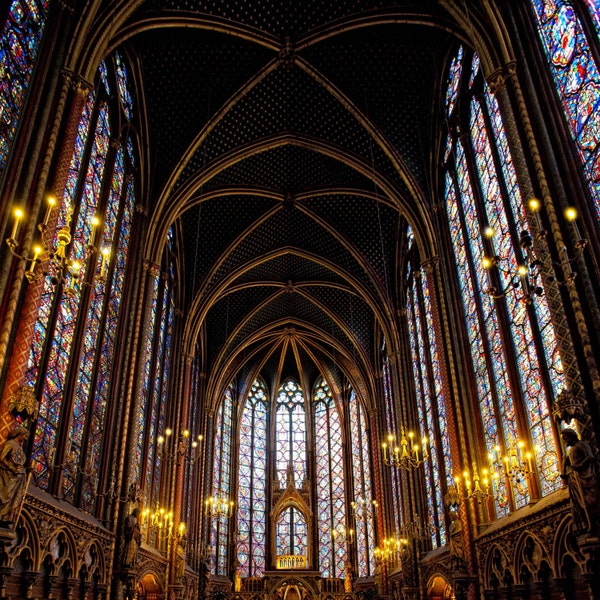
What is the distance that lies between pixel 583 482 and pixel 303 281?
20690 millimetres

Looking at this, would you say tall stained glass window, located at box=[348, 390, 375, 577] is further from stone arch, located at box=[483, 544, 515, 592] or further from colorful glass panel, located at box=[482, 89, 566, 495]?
colorful glass panel, located at box=[482, 89, 566, 495]

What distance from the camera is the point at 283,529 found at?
31.5m

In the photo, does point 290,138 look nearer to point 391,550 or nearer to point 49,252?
point 49,252

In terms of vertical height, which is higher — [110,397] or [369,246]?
[369,246]

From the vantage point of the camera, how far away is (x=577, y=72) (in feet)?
35.1

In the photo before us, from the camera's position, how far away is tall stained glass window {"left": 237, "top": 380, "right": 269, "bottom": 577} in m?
30.8

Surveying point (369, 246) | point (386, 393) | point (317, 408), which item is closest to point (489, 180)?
point (369, 246)

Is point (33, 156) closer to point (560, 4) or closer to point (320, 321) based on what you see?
point (560, 4)

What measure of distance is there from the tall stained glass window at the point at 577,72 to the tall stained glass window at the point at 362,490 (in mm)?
20838

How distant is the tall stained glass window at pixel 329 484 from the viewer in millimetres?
30875

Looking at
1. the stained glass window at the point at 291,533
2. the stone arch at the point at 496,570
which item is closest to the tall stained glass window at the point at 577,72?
the stone arch at the point at 496,570

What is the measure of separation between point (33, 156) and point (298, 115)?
36.8ft

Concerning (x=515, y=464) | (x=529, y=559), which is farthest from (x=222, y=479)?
(x=515, y=464)

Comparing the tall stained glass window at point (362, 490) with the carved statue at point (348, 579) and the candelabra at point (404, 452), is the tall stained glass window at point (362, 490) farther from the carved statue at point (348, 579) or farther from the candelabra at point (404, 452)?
the candelabra at point (404, 452)
